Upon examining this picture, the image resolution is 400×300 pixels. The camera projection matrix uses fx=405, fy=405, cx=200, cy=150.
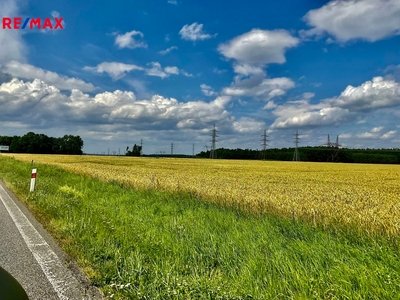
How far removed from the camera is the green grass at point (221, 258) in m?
4.41

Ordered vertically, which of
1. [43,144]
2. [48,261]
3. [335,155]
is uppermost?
[43,144]

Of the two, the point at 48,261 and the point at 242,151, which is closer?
the point at 48,261

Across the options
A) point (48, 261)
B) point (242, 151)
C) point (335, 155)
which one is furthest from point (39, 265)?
point (242, 151)

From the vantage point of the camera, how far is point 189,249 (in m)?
6.31

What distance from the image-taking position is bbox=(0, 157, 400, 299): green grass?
441 centimetres

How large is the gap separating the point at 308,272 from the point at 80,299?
2.70 metres

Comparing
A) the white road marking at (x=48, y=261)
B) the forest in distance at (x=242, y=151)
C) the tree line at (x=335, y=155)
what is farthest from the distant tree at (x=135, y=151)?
the white road marking at (x=48, y=261)

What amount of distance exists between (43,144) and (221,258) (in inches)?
6258

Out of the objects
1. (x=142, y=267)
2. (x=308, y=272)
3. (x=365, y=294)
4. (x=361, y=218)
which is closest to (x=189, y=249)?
(x=142, y=267)

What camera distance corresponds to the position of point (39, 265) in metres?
5.75

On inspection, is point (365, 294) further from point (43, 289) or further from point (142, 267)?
point (43, 289)

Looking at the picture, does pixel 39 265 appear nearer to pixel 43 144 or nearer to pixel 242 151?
pixel 242 151

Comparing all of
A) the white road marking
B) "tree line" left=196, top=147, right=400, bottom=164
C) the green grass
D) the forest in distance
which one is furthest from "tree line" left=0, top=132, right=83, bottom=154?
the green grass

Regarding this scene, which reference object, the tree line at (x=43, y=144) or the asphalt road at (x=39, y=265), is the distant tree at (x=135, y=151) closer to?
the tree line at (x=43, y=144)
